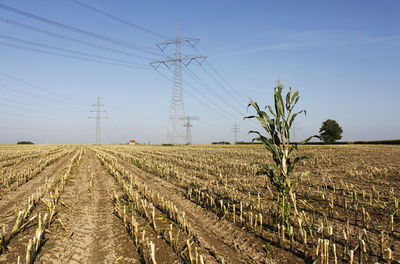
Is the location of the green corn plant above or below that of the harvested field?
above

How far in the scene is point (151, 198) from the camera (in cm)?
804

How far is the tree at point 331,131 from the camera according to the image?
85.9 meters

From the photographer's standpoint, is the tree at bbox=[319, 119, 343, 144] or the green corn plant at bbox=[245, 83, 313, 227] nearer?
the green corn plant at bbox=[245, 83, 313, 227]

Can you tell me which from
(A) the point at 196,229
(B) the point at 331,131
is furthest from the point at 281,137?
(B) the point at 331,131

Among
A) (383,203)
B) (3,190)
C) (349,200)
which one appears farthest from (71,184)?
(383,203)

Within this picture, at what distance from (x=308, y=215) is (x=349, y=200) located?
2.39m

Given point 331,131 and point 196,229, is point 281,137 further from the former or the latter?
point 331,131

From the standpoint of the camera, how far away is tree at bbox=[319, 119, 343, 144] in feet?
282

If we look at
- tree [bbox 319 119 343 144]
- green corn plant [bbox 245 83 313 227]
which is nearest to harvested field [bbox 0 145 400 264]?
green corn plant [bbox 245 83 313 227]

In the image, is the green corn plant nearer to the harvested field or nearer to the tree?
the harvested field

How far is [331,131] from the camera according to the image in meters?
86.7

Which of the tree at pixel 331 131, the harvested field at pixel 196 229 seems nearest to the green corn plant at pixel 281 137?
the harvested field at pixel 196 229

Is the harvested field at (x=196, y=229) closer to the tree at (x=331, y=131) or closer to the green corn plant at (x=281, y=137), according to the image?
the green corn plant at (x=281, y=137)

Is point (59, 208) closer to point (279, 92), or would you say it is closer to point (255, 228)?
point (255, 228)
